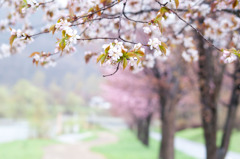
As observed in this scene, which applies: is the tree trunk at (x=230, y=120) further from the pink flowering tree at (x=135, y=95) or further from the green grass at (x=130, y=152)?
the pink flowering tree at (x=135, y=95)

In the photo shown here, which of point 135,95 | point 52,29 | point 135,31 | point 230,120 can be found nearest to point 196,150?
point 135,95

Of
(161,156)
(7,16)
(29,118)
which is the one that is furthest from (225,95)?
(7,16)

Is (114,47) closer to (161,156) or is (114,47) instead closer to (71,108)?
(161,156)

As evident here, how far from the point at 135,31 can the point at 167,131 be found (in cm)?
516

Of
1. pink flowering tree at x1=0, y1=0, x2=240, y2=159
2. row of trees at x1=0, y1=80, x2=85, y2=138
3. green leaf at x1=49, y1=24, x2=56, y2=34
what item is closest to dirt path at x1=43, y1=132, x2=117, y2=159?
row of trees at x1=0, y1=80, x2=85, y2=138

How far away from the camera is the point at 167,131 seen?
826 cm

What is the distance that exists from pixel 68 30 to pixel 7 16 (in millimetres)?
2705

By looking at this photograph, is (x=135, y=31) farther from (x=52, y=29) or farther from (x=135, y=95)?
(x=135, y=95)

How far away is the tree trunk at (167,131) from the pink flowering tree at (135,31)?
208 cm

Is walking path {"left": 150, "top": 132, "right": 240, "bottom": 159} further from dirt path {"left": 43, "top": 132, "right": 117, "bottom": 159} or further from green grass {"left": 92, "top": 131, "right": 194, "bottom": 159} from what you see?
dirt path {"left": 43, "top": 132, "right": 117, "bottom": 159}

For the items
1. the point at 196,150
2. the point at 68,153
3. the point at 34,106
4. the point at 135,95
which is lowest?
the point at 196,150

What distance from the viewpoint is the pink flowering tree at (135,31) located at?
6.30ft

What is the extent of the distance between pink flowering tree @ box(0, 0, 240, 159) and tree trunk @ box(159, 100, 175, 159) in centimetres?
208

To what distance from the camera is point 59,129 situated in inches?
1005
